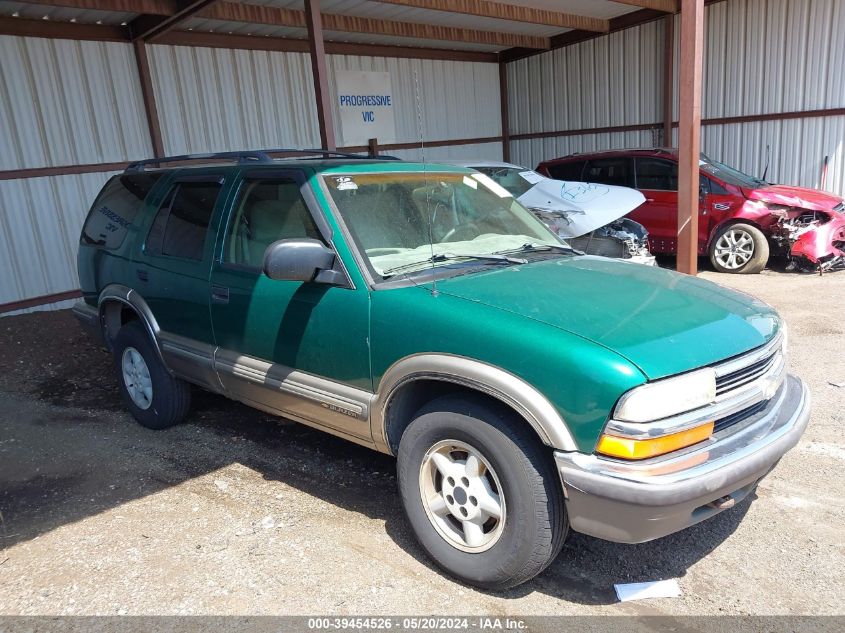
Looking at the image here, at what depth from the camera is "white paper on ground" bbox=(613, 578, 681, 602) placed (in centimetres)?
284

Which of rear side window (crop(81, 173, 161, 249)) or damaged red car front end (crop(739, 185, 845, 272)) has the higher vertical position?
rear side window (crop(81, 173, 161, 249))

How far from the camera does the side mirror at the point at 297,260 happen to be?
315 centimetres

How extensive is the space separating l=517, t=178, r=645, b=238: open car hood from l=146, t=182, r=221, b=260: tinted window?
421cm

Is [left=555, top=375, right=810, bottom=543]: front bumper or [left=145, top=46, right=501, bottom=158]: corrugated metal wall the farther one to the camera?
[left=145, top=46, right=501, bottom=158]: corrugated metal wall

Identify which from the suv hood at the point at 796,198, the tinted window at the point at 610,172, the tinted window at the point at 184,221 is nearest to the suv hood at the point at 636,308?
the tinted window at the point at 184,221

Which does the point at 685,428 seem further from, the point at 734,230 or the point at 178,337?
the point at 734,230

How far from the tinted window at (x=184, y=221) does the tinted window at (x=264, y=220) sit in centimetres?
30

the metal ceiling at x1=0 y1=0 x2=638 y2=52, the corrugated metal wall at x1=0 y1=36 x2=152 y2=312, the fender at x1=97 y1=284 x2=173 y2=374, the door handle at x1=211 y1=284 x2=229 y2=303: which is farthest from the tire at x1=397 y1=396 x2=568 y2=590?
the metal ceiling at x1=0 y1=0 x2=638 y2=52

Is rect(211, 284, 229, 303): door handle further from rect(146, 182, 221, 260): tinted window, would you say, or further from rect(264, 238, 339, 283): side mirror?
rect(264, 238, 339, 283): side mirror

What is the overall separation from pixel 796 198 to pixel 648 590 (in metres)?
8.04

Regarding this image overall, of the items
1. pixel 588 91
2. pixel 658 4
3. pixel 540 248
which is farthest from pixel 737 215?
pixel 540 248

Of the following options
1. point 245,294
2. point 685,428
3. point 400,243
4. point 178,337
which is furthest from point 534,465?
point 178,337

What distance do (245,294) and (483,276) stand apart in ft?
4.65

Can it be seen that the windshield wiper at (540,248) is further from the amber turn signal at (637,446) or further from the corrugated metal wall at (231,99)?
the corrugated metal wall at (231,99)
